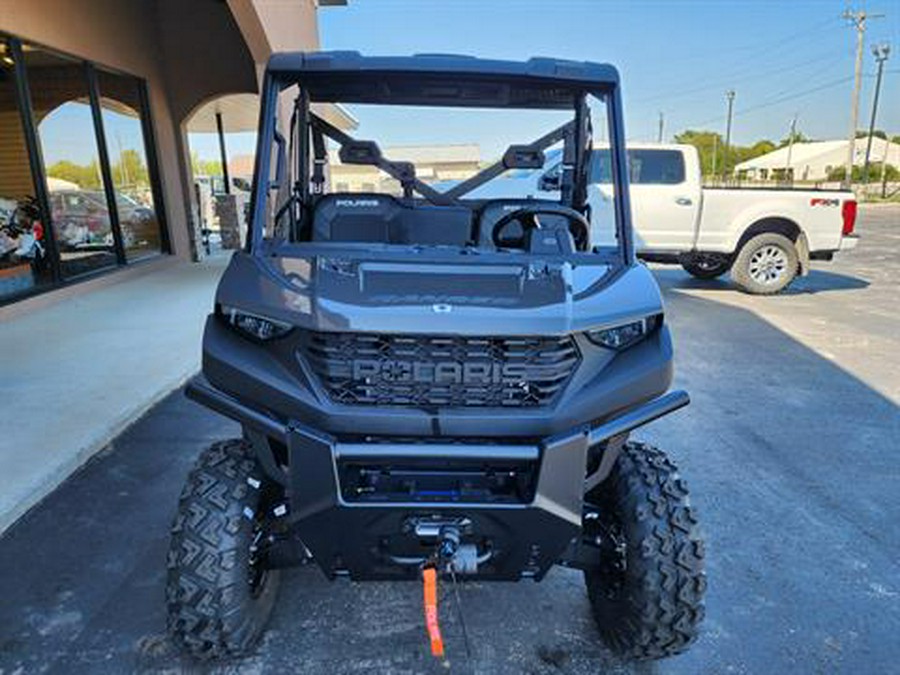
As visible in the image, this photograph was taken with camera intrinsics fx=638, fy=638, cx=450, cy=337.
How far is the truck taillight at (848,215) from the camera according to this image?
28.8 feet

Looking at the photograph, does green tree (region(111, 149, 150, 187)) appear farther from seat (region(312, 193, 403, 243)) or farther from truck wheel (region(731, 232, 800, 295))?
truck wheel (region(731, 232, 800, 295))

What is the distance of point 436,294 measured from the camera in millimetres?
1956

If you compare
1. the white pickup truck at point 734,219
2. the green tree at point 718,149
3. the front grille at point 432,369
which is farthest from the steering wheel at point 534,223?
the green tree at point 718,149

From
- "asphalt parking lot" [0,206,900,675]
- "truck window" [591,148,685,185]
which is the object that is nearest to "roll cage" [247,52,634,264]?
"asphalt parking lot" [0,206,900,675]

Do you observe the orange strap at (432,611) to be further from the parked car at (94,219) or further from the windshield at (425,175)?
the parked car at (94,219)

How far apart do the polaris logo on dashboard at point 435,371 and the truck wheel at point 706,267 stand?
8.61 metres

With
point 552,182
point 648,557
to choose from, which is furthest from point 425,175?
point 648,557

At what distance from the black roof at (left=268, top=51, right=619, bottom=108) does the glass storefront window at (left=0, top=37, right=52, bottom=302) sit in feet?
21.3

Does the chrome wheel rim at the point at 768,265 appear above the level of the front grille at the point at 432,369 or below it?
below

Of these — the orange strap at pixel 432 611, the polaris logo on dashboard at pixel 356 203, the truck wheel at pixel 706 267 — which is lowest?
the truck wheel at pixel 706 267

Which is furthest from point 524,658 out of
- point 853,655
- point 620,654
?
point 853,655

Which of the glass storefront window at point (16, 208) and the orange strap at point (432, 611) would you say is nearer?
the orange strap at point (432, 611)

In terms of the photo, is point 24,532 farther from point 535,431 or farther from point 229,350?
point 535,431

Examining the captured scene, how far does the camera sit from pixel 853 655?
233cm
